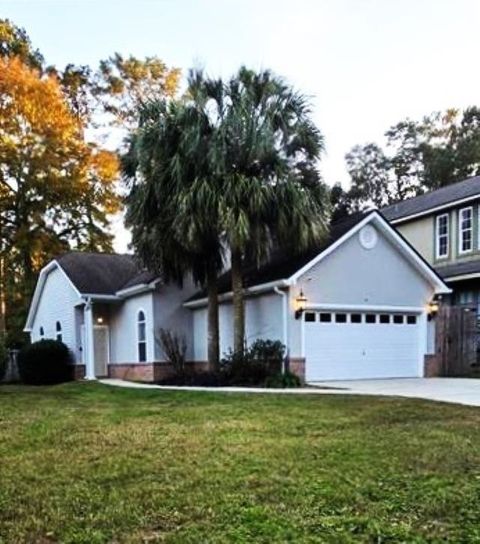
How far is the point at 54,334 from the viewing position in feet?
79.8

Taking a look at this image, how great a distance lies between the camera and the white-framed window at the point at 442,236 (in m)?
22.8

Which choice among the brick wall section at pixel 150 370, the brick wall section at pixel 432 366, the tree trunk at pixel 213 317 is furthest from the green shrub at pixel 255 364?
the brick wall section at pixel 432 366

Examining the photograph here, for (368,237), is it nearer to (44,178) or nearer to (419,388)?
(419,388)

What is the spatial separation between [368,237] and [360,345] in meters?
2.96

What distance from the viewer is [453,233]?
2247 centimetres

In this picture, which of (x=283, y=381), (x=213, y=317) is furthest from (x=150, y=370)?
(x=283, y=381)

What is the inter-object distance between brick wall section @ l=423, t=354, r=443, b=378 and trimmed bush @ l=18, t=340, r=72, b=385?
482 inches

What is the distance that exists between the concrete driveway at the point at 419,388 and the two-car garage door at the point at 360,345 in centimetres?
55

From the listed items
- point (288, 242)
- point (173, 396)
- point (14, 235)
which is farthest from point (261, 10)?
point (14, 235)

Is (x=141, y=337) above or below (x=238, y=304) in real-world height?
below

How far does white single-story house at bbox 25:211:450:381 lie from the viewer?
15.9 meters

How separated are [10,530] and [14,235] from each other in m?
25.1

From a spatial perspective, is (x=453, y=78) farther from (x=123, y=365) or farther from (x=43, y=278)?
(x=43, y=278)

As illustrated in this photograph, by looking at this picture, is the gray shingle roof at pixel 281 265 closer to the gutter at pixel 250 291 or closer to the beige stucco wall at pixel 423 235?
the gutter at pixel 250 291
